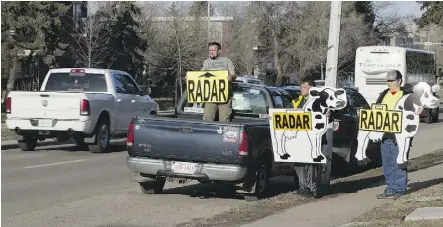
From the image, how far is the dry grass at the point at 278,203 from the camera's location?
9.80 metres

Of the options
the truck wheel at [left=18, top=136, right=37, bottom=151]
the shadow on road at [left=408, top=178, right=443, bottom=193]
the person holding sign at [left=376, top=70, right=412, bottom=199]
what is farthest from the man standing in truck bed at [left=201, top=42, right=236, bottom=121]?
the truck wheel at [left=18, top=136, right=37, bottom=151]

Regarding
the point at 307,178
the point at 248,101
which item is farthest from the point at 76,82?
the point at 307,178

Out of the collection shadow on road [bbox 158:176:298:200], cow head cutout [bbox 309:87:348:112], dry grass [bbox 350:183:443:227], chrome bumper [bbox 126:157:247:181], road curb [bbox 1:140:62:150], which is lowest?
road curb [bbox 1:140:62:150]

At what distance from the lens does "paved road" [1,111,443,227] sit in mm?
10086

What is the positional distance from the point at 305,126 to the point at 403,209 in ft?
6.43

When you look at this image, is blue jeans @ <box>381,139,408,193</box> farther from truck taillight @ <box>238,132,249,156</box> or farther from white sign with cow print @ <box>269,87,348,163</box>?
truck taillight @ <box>238,132,249,156</box>

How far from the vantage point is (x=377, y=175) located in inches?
585

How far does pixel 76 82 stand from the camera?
20.5 metres

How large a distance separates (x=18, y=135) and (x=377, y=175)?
908 cm

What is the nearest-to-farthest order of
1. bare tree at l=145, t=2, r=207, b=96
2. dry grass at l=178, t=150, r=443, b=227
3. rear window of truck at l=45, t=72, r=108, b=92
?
dry grass at l=178, t=150, r=443, b=227 < rear window of truck at l=45, t=72, r=108, b=92 < bare tree at l=145, t=2, r=207, b=96

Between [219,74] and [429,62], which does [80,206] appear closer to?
[219,74]

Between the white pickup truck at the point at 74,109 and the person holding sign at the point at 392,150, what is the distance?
9140 mm

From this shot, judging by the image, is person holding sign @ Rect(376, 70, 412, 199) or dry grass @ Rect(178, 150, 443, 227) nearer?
dry grass @ Rect(178, 150, 443, 227)

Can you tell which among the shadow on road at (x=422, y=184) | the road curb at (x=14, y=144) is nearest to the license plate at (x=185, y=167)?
the shadow on road at (x=422, y=184)
